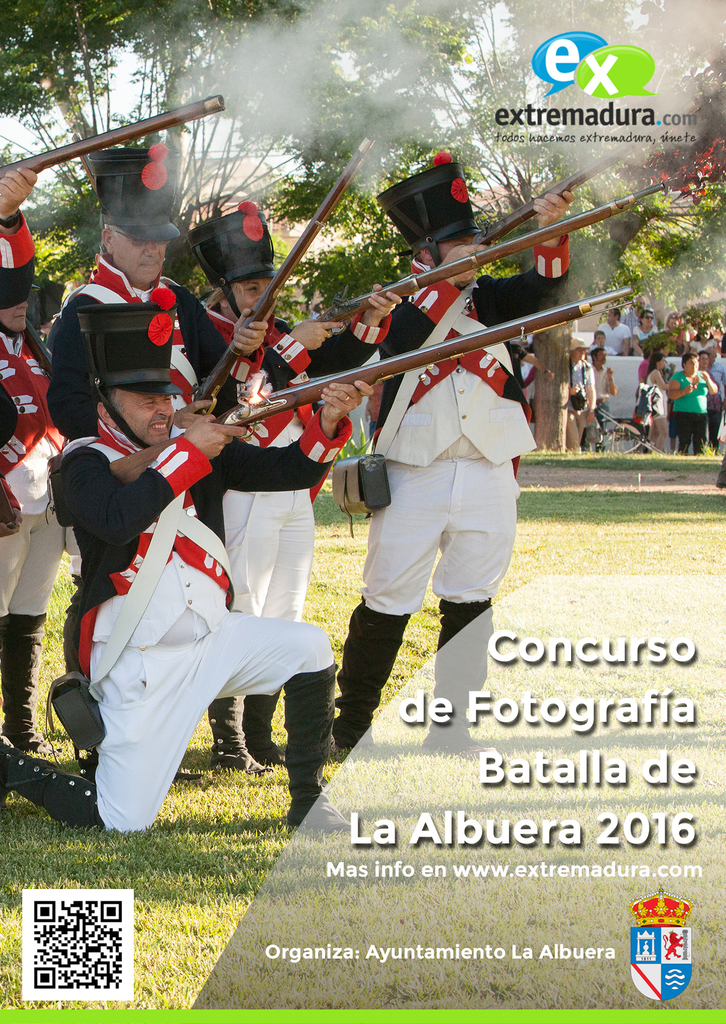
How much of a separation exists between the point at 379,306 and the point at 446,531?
91 centimetres

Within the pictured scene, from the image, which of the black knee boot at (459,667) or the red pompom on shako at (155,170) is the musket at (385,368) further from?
the black knee boot at (459,667)

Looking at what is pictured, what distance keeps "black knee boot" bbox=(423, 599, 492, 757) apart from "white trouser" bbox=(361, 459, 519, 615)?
0.06m

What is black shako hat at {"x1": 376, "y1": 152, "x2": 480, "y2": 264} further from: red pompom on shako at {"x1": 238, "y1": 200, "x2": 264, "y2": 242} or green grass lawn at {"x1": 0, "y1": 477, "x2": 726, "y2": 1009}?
green grass lawn at {"x1": 0, "y1": 477, "x2": 726, "y2": 1009}

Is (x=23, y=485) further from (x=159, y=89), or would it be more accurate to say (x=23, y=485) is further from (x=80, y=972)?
(x=159, y=89)

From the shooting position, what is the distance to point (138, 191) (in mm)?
3623

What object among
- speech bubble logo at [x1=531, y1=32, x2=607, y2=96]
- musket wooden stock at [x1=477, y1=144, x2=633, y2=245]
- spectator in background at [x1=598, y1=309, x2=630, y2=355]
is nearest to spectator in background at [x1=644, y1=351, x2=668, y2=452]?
spectator in background at [x1=598, y1=309, x2=630, y2=355]

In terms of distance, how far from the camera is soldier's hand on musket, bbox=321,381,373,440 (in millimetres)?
3338

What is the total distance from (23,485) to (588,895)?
256 centimetres

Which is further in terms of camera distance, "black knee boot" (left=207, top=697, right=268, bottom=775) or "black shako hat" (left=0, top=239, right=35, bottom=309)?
"black knee boot" (left=207, top=697, right=268, bottom=775)

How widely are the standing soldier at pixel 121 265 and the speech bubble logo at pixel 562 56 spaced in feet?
5.77

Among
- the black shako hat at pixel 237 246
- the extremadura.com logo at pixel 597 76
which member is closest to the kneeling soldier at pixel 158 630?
the black shako hat at pixel 237 246

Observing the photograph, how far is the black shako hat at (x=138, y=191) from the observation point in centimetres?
360

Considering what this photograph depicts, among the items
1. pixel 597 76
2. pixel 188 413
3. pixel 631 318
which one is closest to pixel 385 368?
pixel 188 413

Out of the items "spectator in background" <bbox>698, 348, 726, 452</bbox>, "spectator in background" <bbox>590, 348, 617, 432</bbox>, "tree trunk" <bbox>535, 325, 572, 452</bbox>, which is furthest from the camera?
"spectator in background" <bbox>590, 348, 617, 432</bbox>
